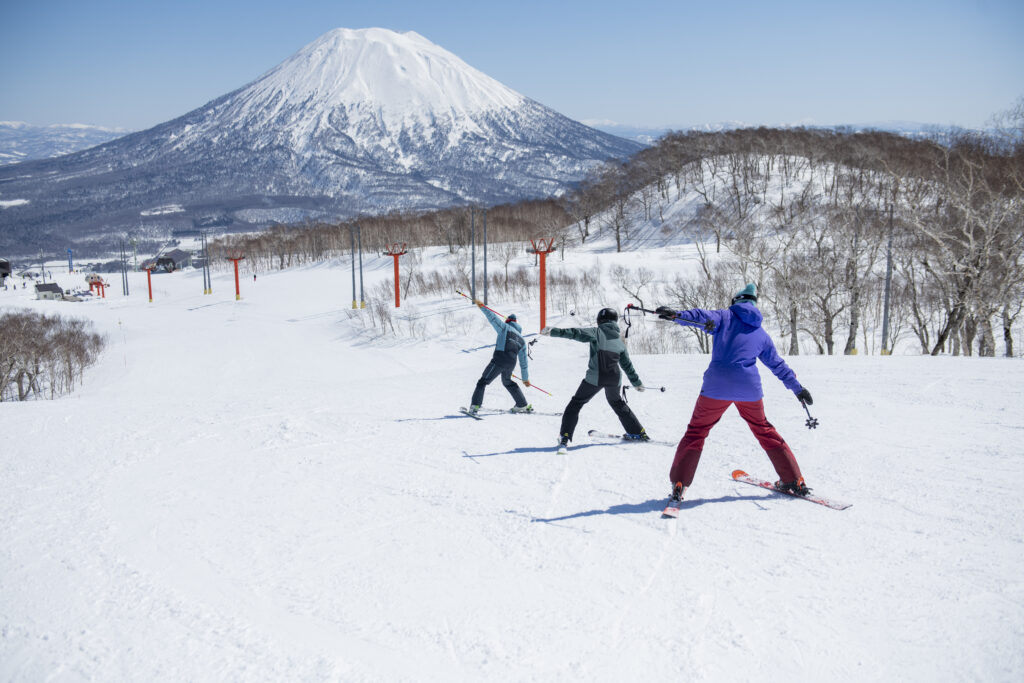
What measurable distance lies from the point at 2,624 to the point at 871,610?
5.46 m

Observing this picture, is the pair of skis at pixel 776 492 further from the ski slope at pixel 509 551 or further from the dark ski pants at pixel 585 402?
the dark ski pants at pixel 585 402

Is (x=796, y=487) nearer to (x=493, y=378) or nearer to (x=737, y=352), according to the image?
(x=737, y=352)

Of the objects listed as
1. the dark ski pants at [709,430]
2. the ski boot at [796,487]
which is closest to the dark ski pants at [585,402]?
the dark ski pants at [709,430]

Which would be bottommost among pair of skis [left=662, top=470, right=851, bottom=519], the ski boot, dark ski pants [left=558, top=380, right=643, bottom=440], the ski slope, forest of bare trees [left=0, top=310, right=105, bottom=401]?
forest of bare trees [left=0, top=310, right=105, bottom=401]

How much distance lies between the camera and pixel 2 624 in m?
3.90

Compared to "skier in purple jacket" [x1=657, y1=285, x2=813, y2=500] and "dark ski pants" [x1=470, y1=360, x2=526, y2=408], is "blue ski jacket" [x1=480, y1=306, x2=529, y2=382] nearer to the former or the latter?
"dark ski pants" [x1=470, y1=360, x2=526, y2=408]

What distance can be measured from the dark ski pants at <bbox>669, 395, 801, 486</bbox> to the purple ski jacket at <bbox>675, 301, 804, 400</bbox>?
0.30ft

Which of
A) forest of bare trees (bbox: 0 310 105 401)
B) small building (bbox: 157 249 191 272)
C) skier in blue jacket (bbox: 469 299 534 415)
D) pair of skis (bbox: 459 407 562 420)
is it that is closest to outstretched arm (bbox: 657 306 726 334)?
skier in blue jacket (bbox: 469 299 534 415)

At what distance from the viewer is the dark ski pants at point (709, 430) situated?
498 centimetres

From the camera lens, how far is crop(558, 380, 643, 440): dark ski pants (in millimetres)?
6688

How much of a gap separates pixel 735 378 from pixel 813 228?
1056 inches

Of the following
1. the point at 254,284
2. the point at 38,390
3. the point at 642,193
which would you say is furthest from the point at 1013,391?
the point at 642,193

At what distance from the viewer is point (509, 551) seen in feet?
14.8

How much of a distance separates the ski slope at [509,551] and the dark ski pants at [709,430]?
12.3 inches
